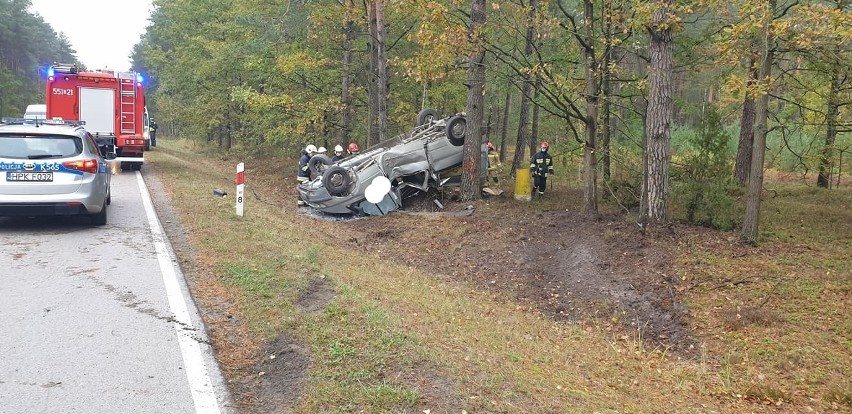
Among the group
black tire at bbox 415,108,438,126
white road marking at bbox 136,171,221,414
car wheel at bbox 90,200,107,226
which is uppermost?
black tire at bbox 415,108,438,126

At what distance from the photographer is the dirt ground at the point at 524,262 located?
5.08 meters

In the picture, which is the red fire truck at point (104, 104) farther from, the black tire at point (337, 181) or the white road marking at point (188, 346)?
the white road marking at point (188, 346)

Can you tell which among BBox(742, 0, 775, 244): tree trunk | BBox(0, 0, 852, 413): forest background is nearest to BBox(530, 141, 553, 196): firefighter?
BBox(0, 0, 852, 413): forest background

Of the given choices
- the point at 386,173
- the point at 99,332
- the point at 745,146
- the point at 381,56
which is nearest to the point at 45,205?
the point at 99,332

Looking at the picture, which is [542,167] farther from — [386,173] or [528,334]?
[528,334]

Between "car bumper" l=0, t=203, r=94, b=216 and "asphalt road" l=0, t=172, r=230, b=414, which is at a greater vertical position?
"car bumper" l=0, t=203, r=94, b=216

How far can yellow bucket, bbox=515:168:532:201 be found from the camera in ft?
49.1

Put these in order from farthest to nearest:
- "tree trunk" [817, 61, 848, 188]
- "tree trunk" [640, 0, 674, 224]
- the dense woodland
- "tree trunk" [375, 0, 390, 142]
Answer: "tree trunk" [375, 0, 390, 142]
"tree trunk" [817, 61, 848, 188]
"tree trunk" [640, 0, 674, 224]
the dense woodland

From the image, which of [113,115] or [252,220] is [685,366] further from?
[113,115]

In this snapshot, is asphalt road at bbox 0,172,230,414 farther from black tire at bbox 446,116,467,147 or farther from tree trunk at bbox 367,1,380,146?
tree trunk at bbox 367,1,380,146

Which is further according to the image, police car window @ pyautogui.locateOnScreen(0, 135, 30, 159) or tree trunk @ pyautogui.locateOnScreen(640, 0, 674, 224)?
tree trunk @ pyautogui.locateOnScreen(640, 0, 674, 224)

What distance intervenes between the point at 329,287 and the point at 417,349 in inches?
88.9

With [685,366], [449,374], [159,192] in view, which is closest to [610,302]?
[685,366]

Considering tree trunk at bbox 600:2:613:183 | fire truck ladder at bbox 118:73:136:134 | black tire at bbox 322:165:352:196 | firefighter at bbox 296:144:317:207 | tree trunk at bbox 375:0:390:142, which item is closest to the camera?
tree trunk at bbox 600:2:613:183
